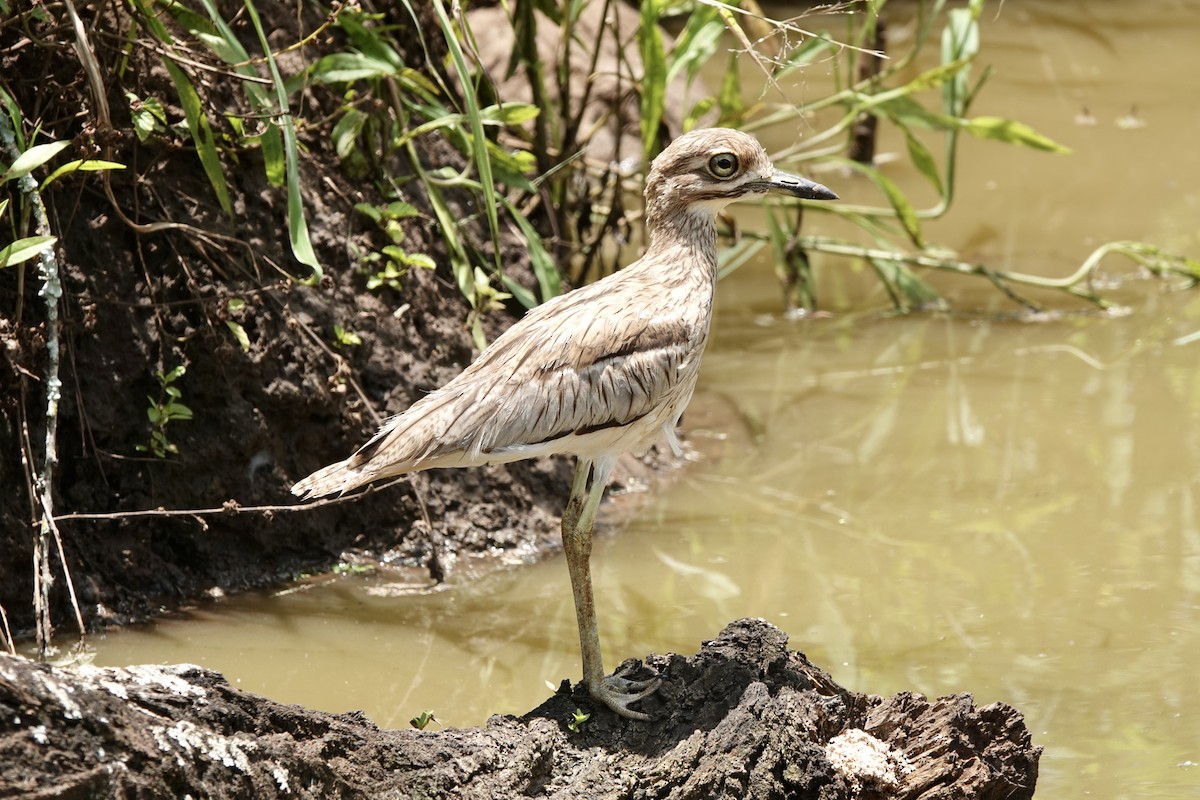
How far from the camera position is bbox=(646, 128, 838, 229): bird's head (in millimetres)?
4219

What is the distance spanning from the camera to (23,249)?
3.92m

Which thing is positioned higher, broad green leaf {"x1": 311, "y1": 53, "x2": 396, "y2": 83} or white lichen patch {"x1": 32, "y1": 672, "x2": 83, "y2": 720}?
broad green leaf {"x1": 311, "y1": 53, "x2": 396, "y2": 83}

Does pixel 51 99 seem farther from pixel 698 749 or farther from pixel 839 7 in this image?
pixel 698 749

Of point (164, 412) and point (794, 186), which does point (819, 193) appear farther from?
point (164, 412)

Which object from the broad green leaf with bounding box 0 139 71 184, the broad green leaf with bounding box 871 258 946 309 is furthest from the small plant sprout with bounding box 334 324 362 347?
the broad green leaf with bounding box 871 258 946 309

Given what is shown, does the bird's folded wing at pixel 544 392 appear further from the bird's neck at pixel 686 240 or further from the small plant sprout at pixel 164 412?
the small plant sprout at pixel 164 412

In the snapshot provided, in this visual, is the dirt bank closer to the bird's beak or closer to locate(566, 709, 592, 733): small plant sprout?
locate(566, 709, 592, 733): small plant sprout

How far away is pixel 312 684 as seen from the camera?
14.3 ft

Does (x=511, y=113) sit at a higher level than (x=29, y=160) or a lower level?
lower

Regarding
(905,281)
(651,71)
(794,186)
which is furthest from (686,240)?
(905,281)

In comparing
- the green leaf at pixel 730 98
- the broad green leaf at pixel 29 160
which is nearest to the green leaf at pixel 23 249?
the broad green leaf at pixel 29 160

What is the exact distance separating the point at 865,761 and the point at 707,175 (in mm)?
1769

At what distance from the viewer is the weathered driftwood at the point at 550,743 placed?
2.63m

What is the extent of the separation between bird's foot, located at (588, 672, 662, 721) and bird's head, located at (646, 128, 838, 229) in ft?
4.56
